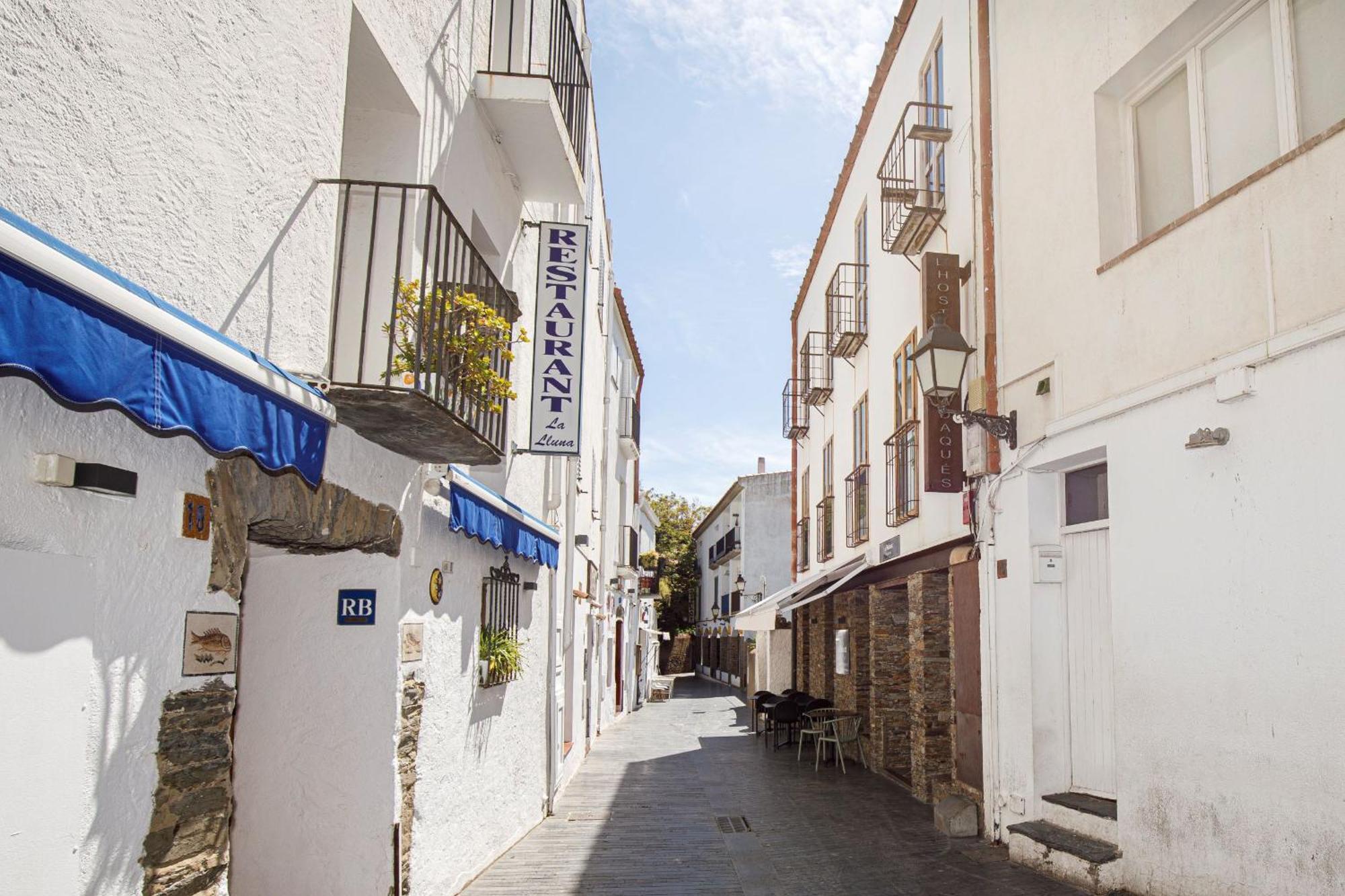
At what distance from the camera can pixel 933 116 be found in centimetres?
1265

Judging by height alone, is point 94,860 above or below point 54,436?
below

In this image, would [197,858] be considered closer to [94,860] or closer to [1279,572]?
[94,860]

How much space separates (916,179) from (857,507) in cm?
606

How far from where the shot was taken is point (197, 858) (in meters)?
3.88

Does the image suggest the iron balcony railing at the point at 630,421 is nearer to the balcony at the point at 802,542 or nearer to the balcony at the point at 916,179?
the balcony at the point at 802,542

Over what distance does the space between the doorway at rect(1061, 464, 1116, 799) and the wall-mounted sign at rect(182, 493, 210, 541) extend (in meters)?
6.91

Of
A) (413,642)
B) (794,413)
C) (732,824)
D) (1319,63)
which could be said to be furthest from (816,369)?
(413,642)

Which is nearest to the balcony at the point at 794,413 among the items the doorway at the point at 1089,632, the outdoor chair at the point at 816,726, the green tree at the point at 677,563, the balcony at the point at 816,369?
the balcony at the point at 816,369

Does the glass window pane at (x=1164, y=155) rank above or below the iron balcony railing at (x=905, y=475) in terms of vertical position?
above

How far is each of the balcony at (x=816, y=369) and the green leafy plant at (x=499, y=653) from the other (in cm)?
1180

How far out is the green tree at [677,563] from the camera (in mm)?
60344

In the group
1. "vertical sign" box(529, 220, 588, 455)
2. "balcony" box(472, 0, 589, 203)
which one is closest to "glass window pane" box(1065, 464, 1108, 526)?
"vertical sign" box(529, 220, 588, 455)

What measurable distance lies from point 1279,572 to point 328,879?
5980 millimetres

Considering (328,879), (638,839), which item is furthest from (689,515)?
(328,879)
